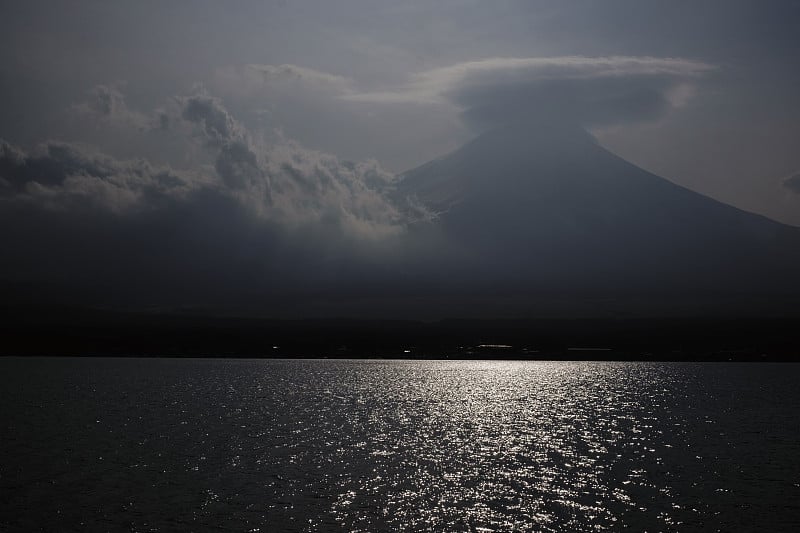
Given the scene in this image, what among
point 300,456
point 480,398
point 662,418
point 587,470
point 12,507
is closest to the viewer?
point 12,507

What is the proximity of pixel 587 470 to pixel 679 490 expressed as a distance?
11537mm

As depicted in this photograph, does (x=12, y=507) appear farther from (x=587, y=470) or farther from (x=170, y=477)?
(x=587, y=470)

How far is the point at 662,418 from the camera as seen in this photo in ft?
429

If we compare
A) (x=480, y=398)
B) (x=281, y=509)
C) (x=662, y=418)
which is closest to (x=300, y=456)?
(x=281, y=509)

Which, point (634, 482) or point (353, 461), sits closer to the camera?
point (634, 482)

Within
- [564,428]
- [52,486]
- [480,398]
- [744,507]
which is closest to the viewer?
[744,507]

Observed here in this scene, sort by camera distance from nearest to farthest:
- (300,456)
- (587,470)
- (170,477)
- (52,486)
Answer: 1. (52,486)
2. (170,477)
3. (587,470)
4. (300,456)

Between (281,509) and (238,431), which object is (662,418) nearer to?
(238,431)

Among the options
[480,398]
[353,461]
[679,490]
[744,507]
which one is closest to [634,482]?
[679,490]

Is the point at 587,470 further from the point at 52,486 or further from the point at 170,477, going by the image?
the point at 52,486

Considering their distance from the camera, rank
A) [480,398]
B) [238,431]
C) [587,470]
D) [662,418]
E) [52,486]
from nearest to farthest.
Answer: [52,486]
[587,470]
[238,431]
[662,418]
[480,398]

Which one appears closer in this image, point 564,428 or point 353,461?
point 353,461

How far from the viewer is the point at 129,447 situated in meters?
82.2

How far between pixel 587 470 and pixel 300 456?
2982 cm
